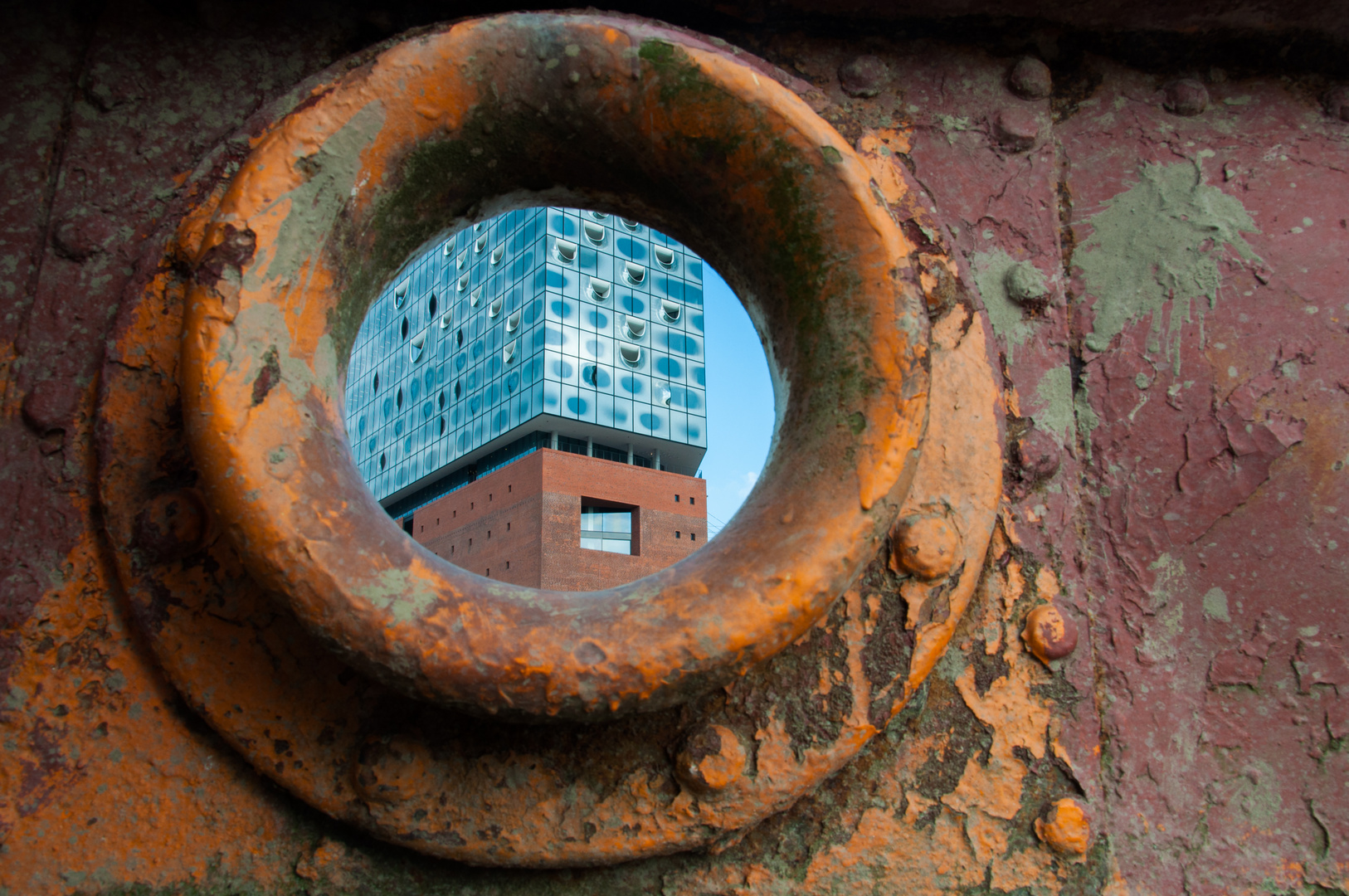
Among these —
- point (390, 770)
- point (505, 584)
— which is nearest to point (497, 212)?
point (505, 584)

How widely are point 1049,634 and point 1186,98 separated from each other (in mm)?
962

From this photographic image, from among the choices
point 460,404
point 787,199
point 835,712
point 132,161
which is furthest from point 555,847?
point 460,404

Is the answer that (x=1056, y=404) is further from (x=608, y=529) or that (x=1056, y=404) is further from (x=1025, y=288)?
(x=608, y=529)

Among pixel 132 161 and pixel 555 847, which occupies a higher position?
pixel 132 161

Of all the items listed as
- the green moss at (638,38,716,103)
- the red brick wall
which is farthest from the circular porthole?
the red brick wall

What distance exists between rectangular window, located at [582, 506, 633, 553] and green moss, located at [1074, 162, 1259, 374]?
63.2 ft

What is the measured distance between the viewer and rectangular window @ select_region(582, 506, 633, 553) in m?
20.5

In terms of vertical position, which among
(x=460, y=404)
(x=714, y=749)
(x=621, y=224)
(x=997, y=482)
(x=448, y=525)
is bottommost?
(x=714, y=749)

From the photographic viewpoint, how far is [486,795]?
0.95 meters

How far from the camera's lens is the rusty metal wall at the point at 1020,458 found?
953 millimetres

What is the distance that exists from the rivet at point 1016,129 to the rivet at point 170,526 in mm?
1294

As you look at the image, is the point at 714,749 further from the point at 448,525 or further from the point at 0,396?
the point at 448,525

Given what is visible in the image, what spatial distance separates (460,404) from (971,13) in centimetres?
2253

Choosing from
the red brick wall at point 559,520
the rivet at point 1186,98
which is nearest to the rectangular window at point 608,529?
the red brick wall at point 559,520
